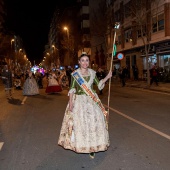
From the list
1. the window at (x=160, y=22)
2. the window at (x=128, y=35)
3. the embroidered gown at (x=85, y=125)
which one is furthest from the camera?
the window at (x=128, y=35)

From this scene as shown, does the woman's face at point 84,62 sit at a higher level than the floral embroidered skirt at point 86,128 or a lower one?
higher

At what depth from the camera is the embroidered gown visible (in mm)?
5105

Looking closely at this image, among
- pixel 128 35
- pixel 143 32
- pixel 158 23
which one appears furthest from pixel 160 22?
pixel 128 35

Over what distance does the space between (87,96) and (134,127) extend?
3291 mm

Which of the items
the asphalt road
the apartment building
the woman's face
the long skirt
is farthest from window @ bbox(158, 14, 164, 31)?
the woman's face

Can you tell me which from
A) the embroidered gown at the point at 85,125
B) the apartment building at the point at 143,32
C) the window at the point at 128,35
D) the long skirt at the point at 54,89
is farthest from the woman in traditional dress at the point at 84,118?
the window at the point at 128,35

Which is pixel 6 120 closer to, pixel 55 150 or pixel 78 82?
pixel 55 150

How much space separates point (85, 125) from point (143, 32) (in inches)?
1048

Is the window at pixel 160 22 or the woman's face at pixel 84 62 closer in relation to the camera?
the woman's face at pixel 84 62

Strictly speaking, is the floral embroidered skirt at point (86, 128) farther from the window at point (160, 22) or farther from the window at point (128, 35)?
the window at point (128, 35)

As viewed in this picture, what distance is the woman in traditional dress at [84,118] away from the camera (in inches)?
201

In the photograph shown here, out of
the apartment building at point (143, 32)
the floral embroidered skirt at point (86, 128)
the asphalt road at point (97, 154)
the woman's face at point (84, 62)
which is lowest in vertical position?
the asphalt road at point (97, 154)

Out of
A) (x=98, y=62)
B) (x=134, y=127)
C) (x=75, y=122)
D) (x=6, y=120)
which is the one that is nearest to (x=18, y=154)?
(x=75, y=122)

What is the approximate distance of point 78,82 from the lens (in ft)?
17.0
